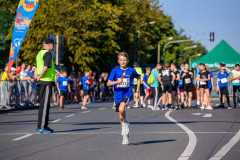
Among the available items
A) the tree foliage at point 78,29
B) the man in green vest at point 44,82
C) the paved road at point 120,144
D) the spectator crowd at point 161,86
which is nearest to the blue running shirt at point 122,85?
the paved road at point 120,144

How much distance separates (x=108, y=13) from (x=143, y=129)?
29.1m

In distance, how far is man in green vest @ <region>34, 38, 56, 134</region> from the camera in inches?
419

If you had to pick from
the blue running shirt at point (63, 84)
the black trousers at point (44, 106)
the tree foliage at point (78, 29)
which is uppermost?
the tree foliage at point (78, 29)

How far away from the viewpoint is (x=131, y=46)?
162 feet

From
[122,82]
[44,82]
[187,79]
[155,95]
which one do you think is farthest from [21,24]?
[122,82]

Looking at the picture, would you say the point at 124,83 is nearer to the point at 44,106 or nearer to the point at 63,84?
the point at 44,106

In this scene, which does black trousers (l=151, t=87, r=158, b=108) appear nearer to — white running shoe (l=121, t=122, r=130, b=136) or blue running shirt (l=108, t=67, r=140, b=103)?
blue running shirt (l=108, t=67, r=140, b=103)

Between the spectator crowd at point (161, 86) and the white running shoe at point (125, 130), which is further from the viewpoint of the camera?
the spectator crowd at point (161, 86)

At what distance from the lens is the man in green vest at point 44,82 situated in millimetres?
10641

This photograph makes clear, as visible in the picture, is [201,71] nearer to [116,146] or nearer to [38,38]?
[116,146]

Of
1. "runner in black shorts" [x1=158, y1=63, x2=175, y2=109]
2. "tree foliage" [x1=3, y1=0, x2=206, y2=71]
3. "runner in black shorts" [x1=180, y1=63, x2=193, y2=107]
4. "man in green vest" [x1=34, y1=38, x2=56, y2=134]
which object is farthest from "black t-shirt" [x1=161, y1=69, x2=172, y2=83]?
"tree foliage" [x1=3, y1=0, x2=206, y2=71]

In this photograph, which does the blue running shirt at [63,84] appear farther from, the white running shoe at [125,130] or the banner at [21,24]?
the white running shoe at [125,130]

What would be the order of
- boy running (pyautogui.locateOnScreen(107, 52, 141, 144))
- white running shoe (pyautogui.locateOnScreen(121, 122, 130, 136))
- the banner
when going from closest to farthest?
white running shoe (pyautogui.locateOnScreen(121, 122, 130, 136)) → boy running (pyautogui.locateOnScreen(107, 52, 141, 144)) → the banner

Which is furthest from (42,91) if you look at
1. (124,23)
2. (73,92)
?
(124,23)
